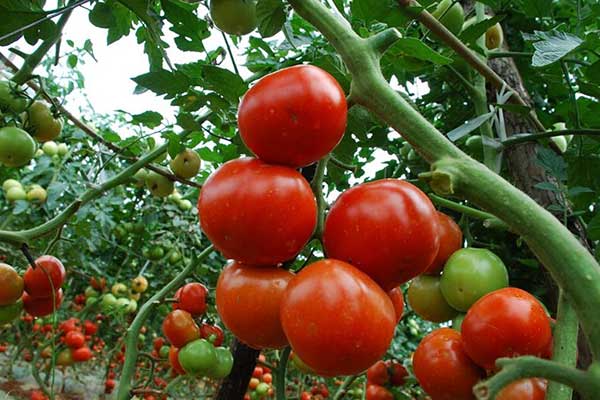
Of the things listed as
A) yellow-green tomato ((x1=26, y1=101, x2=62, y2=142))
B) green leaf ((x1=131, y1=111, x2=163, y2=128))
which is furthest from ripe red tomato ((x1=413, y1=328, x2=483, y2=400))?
yellow-green tomato ((x1=26, y1=101, x2=62, y2=142))

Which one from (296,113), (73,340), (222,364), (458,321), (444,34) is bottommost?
(73,340)

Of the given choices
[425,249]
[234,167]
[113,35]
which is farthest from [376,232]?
[113,35]

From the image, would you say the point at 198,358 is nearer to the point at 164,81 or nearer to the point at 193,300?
the point at 193,300

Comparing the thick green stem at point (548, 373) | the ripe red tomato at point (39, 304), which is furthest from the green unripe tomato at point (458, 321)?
the ripe red tomato at point (39, 304)

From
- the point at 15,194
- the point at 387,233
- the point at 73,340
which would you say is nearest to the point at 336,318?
the point at 387,233

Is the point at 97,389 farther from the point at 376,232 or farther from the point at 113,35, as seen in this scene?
the point at 376,232

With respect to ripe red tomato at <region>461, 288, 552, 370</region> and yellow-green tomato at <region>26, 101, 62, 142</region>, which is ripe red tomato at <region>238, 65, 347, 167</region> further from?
yellow-green tomato at <region>26, 101, 62, 142</region>

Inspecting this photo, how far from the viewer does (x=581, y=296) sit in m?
0.34

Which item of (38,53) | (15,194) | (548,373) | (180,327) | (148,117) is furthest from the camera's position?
(15,194)

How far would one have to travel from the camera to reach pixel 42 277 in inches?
46.0

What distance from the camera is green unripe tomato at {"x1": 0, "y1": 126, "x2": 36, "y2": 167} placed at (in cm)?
117

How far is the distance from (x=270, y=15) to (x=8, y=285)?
0.82 meters

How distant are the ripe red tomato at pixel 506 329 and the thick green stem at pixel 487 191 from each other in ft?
0.86

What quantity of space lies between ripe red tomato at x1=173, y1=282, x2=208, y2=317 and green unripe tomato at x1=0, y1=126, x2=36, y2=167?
0.52m
